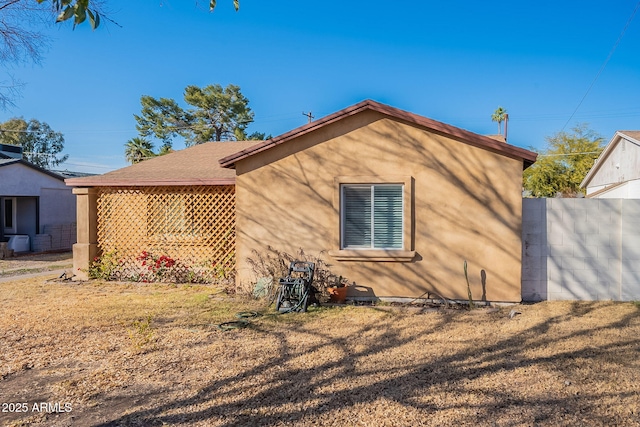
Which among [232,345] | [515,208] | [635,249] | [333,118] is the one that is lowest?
[232,345]

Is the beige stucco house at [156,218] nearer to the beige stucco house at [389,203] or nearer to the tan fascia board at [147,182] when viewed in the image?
the tan fascia board at [147,182]

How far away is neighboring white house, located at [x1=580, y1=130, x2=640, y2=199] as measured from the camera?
781 inches

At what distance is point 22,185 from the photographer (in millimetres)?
18562

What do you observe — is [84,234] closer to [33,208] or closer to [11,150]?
[33,208]

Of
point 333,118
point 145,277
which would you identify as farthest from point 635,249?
point 145,277

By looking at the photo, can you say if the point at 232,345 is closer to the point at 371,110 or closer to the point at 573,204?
the point at 371,110

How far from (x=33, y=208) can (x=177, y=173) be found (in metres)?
11.2

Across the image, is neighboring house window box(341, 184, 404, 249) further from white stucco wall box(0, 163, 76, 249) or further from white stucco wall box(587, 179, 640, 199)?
white stucco wall box(0, 163, 76, 249)

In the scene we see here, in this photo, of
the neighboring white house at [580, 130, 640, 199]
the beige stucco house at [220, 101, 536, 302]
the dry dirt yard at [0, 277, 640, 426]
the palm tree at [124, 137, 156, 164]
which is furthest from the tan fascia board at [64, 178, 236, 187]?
the palm tree at [124, 137, 156, 164]

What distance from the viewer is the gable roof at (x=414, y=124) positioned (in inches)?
323

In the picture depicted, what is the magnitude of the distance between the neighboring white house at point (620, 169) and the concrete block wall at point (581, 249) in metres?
12.7

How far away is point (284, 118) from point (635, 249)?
3785 cm

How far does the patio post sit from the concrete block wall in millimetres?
10593

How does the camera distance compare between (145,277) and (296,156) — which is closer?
(296,156)
